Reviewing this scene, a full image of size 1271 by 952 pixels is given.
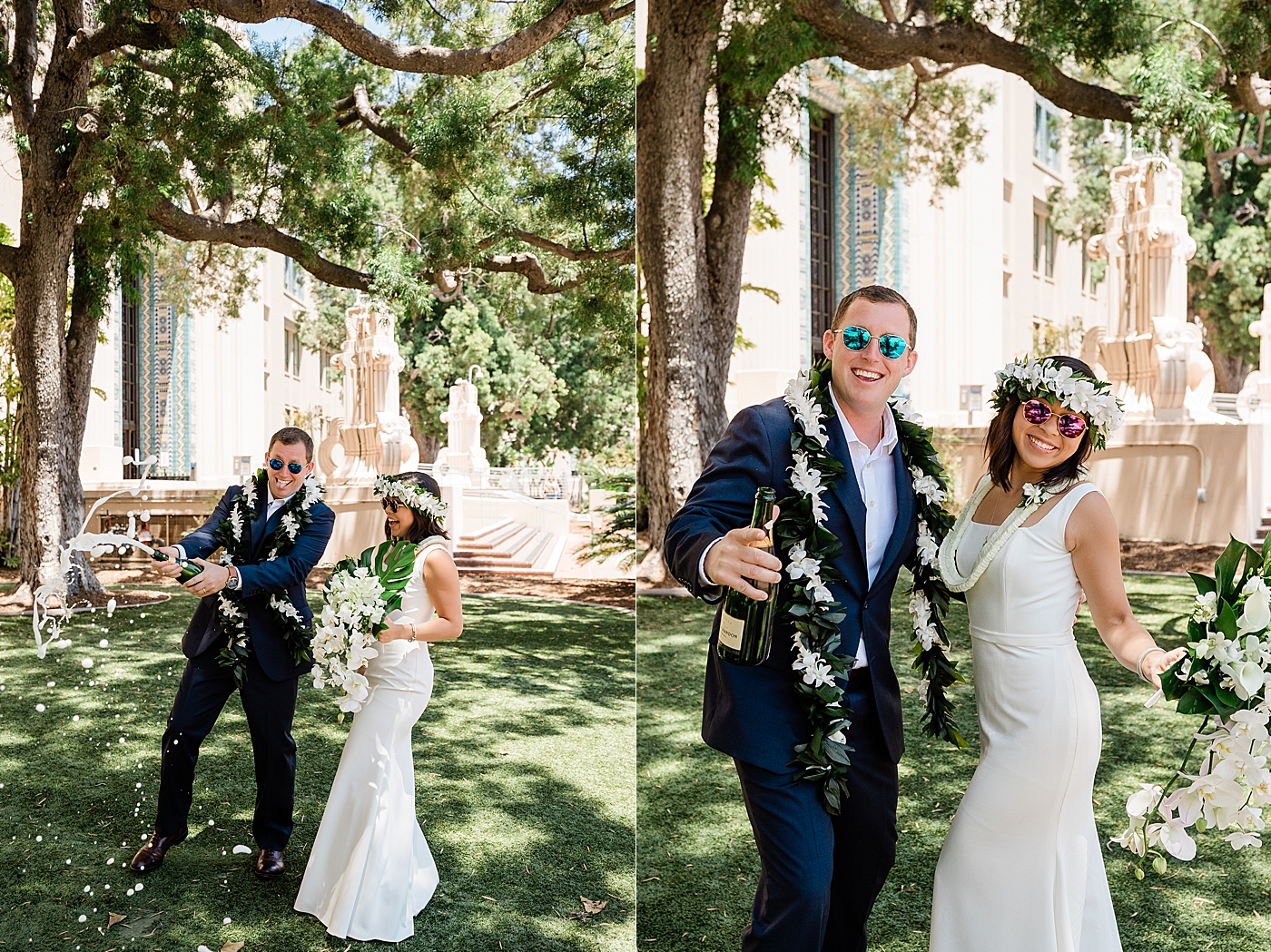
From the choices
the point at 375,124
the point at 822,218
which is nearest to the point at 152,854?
the point at 375,124

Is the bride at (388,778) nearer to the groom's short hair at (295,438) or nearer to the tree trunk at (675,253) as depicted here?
the groom's short hair at (295,438)

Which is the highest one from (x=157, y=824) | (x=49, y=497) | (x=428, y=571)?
(x=49, y=497)

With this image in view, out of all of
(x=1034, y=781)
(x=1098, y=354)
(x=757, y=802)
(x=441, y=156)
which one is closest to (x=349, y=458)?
(x=441, y=156)

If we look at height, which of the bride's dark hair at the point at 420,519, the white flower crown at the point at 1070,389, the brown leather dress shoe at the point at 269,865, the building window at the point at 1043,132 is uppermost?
the building window at the point at 1043,132

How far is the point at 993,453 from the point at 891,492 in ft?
1.49

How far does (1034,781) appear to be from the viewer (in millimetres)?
2670

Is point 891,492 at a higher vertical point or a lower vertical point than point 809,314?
lower

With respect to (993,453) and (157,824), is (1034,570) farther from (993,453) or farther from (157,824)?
(157,824)

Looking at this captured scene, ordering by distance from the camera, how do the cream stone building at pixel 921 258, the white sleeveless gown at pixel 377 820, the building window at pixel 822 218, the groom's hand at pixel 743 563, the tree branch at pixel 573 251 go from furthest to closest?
the building window at pixel 822 218 → the cream stone building at pixel 921 258 → the tree branch at pixel 573 251 → the white sleeveless gown at pixel 377 820 → the groom's hand at pixel 743 563

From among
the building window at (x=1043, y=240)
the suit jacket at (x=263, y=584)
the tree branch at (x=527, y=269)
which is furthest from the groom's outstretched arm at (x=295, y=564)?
the building window at (x=1043, y=240)

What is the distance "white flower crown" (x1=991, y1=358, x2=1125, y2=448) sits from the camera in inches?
105

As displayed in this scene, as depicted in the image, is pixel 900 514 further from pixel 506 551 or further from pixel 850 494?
pixel 506 551

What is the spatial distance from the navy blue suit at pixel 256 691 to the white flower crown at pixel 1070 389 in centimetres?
226

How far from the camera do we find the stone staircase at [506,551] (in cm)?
403
